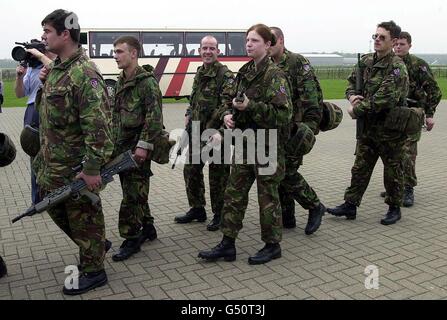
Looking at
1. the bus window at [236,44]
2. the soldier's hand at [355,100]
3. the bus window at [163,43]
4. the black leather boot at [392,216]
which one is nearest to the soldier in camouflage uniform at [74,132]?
the soldier's hand at [355,100]

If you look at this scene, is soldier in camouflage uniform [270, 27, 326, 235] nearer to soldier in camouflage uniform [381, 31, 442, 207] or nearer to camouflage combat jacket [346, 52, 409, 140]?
camouflage combat jacket [346, 52, 409, 140]

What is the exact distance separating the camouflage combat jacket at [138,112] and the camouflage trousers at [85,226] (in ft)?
2.38

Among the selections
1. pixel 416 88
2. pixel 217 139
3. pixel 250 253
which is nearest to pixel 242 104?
pixel 217 139

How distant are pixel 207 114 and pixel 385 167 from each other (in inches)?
76.0

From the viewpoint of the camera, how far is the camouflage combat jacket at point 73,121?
315 cm

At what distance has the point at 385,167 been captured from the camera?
16.2 ft

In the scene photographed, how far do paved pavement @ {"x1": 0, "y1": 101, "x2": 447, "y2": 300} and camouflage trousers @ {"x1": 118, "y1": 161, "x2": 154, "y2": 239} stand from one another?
26 cm

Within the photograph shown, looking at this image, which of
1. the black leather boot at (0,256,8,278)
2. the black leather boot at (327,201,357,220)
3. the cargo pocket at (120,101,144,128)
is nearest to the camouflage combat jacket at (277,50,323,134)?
the black leather boot at (327,201,357,220)

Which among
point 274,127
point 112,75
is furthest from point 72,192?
point 112,75

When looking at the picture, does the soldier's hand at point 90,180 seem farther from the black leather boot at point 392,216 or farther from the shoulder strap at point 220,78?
the black leather boot at point 392,216

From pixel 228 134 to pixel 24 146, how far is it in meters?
1.60

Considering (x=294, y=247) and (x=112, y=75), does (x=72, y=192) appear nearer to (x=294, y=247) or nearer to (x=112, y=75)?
(x=294, y=247)
